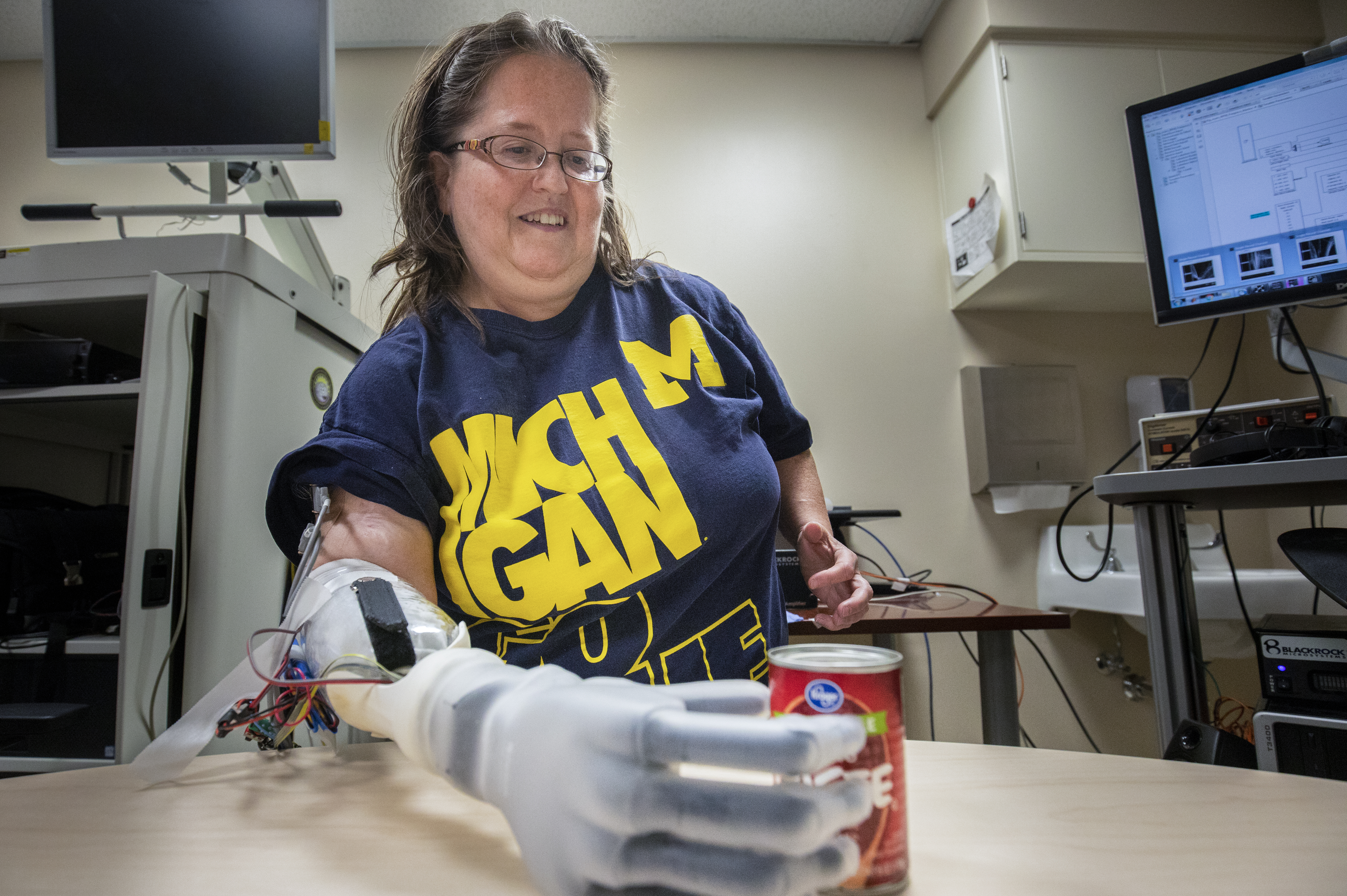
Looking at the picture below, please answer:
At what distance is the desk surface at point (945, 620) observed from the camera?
1250mm

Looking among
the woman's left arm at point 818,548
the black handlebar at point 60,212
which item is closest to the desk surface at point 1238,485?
the woman's left arm at point 818,548

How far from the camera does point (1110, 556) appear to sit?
6.66 ft

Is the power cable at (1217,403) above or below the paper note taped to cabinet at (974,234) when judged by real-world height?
below

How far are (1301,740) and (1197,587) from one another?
0.82m

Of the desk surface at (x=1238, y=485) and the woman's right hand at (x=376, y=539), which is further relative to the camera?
the desk surface at (x=1238, y=485)

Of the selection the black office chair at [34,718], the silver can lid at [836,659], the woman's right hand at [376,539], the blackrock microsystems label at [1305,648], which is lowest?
the black office chair at [34,718]

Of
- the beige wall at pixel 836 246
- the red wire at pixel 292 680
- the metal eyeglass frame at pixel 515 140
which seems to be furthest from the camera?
the beige wall at pixel 836 246

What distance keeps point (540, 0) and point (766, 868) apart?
248 centimetres

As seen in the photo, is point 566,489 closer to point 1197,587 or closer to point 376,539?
point 376,539

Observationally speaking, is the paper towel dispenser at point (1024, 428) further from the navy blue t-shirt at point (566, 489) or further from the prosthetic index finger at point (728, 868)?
the prosthetic index finger at point (728, 868)

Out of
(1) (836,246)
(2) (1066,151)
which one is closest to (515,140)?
(1) (836,246)

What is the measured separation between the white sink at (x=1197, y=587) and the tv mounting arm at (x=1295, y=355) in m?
0.45

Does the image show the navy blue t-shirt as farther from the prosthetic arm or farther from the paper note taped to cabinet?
the paper note taped to cabinet

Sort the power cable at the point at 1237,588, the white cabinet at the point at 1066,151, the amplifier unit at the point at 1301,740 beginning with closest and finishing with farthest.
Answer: the amplifier unit at the point at 1301,740, the power cable at the point at 1237,588, the white cabinet at the point at 1066,151
